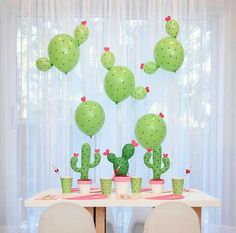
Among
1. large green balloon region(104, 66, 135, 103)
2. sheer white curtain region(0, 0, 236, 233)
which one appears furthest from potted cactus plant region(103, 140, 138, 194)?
sheer white curtain region(0, 0, 236, 233)

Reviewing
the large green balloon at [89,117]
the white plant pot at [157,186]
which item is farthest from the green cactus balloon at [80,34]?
the white plant pot at [157,186]

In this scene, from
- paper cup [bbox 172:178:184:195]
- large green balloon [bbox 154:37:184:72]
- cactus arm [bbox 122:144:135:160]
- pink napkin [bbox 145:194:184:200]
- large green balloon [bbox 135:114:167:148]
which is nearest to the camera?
pink napkin [bbox 145:194:184:200]

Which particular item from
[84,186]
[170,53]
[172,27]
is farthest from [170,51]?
[84,186]

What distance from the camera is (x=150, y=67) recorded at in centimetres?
308

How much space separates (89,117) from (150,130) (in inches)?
16.4

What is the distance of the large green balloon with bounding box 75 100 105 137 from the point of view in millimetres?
2795

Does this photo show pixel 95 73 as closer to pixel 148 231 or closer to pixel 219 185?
pixel 219 185

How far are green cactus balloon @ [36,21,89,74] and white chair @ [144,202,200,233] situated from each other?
1.40 m

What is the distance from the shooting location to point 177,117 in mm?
3234

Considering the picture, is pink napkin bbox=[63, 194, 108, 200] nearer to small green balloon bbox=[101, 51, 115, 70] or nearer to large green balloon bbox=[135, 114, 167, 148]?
large green balloon bbox=[135, 114, 167, 148]

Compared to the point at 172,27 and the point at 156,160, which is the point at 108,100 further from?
the point at 156,160

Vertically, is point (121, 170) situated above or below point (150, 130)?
below

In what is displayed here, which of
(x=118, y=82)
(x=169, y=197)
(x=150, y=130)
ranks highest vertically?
(x=118, y=82)

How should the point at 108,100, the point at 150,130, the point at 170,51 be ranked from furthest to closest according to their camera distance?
the point at 108,100
the point at 170,51
the point at 150,130
